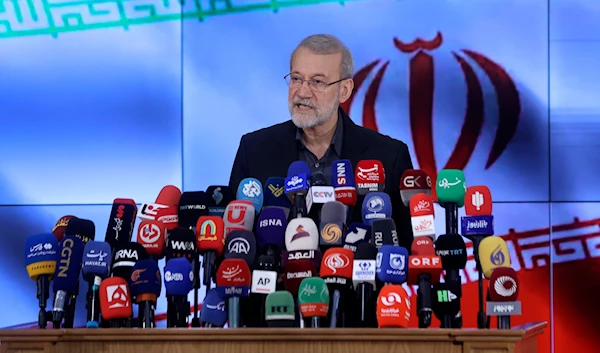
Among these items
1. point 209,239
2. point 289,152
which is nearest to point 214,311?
point 209,239

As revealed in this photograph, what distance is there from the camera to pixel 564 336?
16.1ft

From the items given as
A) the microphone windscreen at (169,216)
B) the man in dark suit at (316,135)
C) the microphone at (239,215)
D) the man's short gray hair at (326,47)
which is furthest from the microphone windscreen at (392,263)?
the man's short gray hair at (326,47)

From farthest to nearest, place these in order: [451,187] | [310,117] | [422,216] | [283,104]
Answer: [283,104] < [310,117] < [451,187] < [422,216]

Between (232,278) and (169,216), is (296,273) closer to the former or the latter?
(232,278)

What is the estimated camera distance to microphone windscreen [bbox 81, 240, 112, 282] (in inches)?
110

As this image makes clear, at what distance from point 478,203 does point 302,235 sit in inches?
19.2

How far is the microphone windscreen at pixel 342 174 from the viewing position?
10.1 ft

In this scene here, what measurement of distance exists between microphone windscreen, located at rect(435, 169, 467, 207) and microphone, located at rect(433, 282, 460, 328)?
1.14 ft

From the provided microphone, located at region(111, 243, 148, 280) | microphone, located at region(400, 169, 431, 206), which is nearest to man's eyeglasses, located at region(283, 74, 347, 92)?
microphone, located at region(400, 169, 431, 206)

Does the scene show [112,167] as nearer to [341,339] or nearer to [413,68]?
[413,68]

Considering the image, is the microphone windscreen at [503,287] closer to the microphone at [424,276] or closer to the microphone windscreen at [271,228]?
the microphone at [424,276]

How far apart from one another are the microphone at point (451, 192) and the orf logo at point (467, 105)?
1992mm

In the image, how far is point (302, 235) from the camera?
2854 millimetres

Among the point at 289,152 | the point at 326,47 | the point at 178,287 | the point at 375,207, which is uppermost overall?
the point at 326,47
